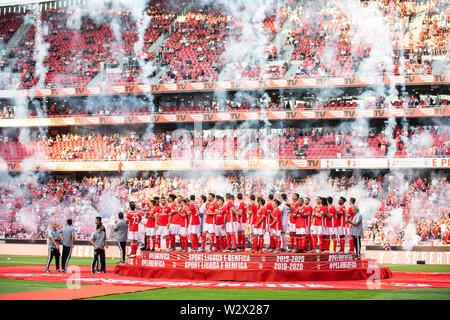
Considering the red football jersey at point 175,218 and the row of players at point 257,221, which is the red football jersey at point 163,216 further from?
the red football jersey at point 175,218

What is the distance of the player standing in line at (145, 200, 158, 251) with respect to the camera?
18.2 m

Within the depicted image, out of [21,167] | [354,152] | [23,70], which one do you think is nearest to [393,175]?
[354,152]

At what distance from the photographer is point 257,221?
16.8 metres

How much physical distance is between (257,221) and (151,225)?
3.65 meters

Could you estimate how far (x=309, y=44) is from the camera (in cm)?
3719

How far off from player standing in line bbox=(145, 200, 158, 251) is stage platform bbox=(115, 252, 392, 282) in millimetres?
1510

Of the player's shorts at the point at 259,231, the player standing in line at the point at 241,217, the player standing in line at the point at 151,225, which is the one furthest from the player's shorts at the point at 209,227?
the player standing in line at the point at 151,225

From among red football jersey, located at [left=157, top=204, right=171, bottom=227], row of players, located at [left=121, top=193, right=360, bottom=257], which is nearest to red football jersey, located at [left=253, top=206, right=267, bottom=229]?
row of players, located at [left=121, top=193, right=360, bottom=257]

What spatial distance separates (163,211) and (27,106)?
25937 mm

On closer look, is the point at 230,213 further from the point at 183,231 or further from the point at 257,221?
the point at 183,231

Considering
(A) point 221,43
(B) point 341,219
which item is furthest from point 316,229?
(A) point 221,43

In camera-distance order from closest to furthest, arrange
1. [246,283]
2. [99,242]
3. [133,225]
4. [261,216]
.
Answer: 1. [246,283]
2. [261,216]
3. [99,242]
4. [133,225]

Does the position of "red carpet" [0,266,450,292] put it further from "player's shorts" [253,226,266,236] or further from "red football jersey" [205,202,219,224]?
"red football jersey" [205,202,219,224]

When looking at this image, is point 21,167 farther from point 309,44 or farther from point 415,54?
point 415,54
